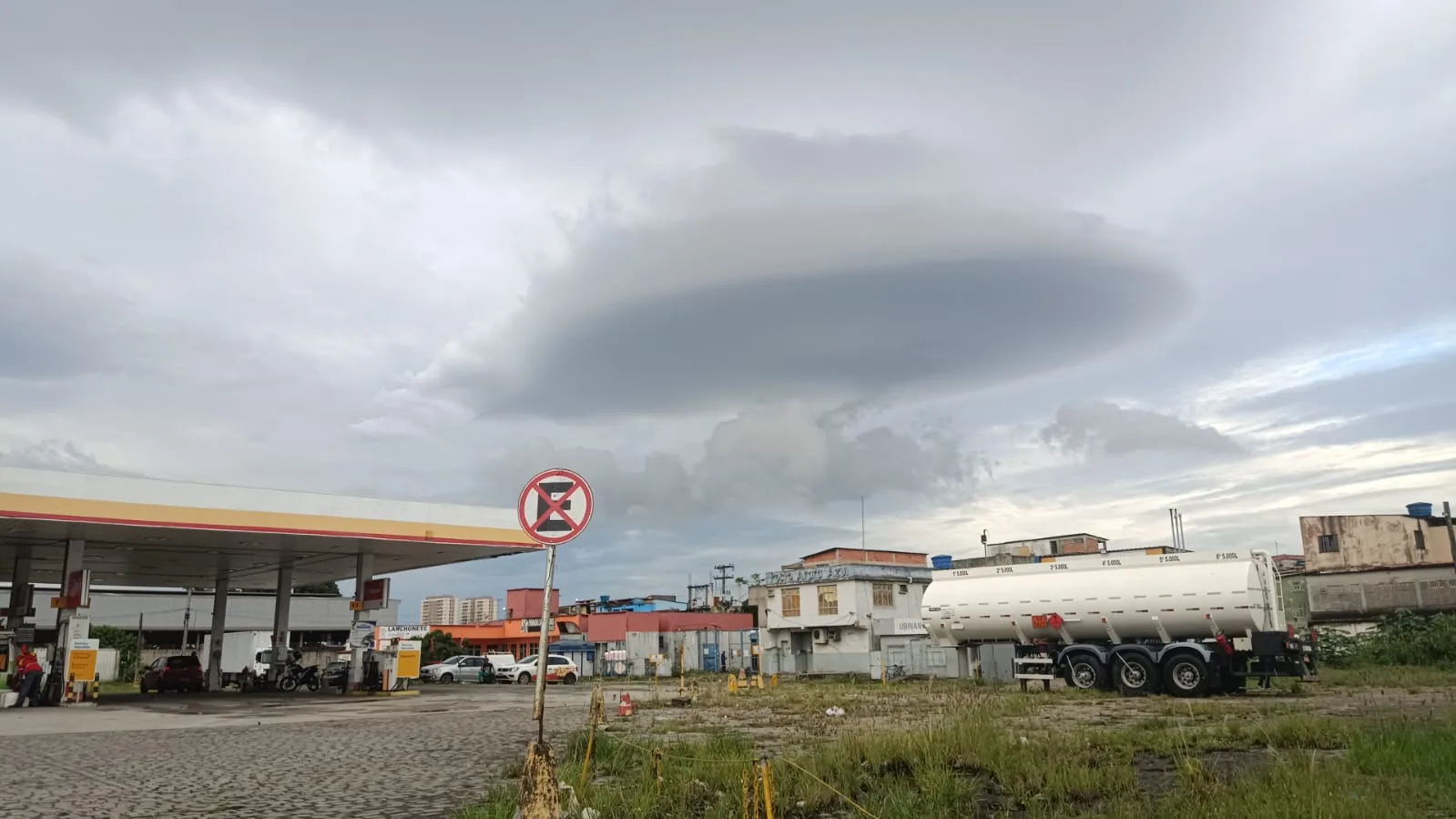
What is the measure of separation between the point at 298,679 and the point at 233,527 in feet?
38.3

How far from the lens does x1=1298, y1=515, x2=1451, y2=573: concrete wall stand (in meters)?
46.2

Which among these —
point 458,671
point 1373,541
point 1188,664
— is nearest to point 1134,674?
point 1188,664

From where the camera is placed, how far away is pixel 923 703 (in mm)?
21391

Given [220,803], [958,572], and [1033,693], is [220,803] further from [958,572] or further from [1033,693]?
[958,572]

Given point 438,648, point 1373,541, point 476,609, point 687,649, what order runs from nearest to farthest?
point 1373,541
point 687,649
point 438,648
point 476,609

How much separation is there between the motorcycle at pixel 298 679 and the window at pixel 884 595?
30.7m

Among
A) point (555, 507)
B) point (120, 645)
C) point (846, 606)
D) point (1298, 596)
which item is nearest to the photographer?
point (555, 507)

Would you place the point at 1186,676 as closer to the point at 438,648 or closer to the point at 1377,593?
the point at 1377,593

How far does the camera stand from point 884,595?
57.0m

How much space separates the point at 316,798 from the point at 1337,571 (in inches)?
1763

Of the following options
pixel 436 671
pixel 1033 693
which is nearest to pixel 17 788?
pixel 1033 693

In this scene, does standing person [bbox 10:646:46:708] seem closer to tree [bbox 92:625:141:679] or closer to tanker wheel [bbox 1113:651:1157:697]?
tanker wheel [bbox 1113:651:1157:697]

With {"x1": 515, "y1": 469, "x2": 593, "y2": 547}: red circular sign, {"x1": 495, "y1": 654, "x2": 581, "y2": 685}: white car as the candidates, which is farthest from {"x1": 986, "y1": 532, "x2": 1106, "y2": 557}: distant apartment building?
{"x1": 515, "y1": 469, "x2": 593, "y2": 547}: red circular sign

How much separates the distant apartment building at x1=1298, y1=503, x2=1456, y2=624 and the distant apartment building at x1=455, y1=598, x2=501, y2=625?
118 meters
